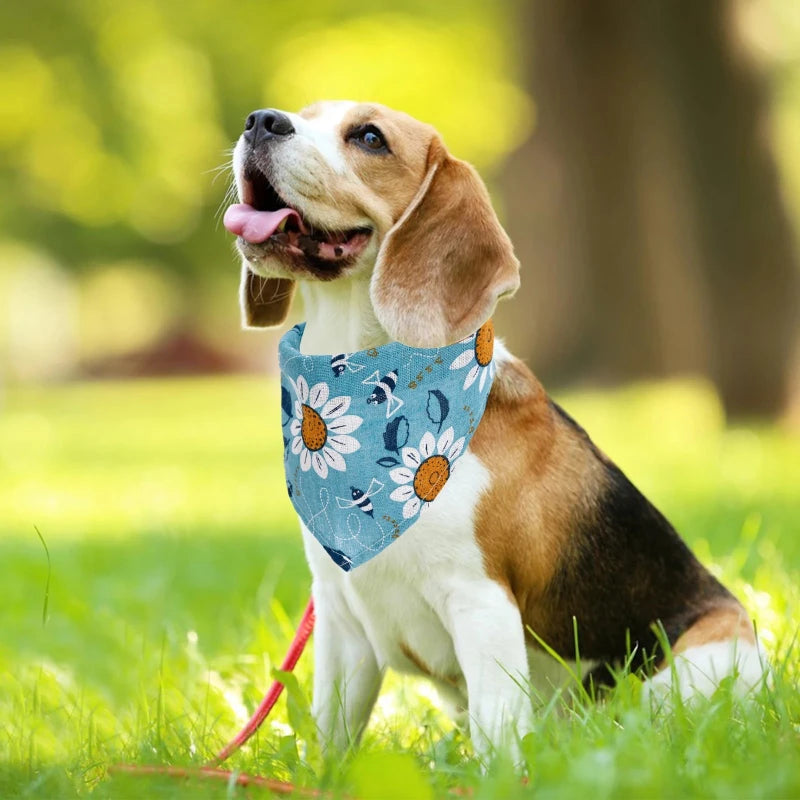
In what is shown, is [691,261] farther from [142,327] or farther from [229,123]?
[142,327]

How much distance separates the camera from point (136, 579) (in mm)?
6594

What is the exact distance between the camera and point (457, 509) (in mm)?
3451

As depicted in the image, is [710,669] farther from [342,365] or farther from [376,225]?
[376,225]

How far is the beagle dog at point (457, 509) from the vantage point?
345 cm

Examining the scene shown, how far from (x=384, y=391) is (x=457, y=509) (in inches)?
16.8

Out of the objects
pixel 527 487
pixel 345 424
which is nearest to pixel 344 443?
pixel 345 424

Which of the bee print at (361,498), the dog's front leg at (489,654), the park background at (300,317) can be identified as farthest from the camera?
the park background at (300,317)

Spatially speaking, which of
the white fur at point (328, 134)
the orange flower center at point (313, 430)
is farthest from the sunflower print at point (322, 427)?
the white fur at point (328, 134)

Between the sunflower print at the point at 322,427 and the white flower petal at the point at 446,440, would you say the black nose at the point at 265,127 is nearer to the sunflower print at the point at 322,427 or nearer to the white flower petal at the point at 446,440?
the sunflower print at the point at 322,427

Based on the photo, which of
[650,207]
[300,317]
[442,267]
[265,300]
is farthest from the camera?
[300,317]

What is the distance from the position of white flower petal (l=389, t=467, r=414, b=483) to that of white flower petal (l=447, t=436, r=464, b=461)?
12cm

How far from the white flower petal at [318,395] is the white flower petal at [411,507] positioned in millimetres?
428

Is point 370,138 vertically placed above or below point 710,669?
above

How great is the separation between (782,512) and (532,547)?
13.0 ft
